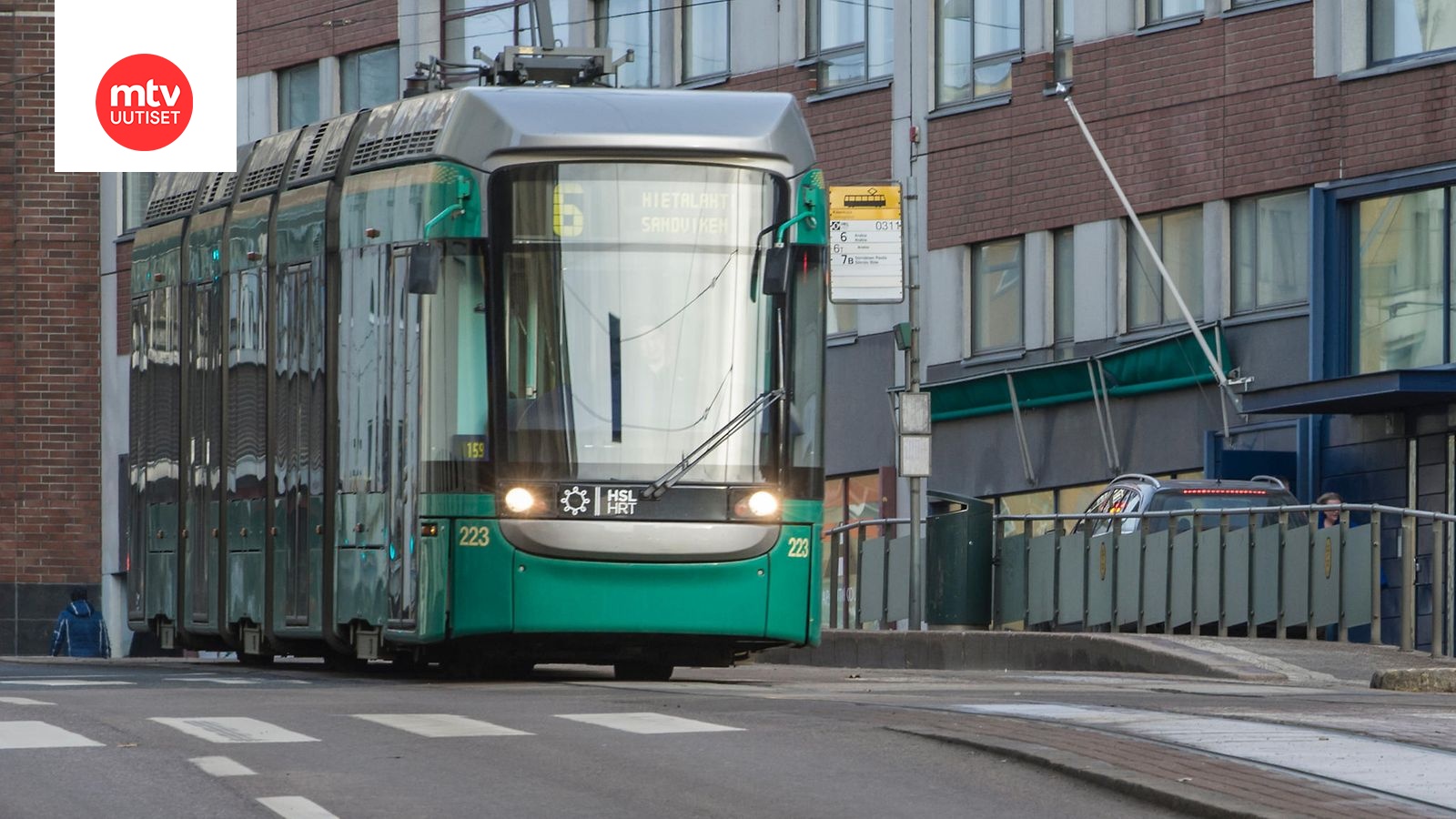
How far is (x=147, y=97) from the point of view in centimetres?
3756

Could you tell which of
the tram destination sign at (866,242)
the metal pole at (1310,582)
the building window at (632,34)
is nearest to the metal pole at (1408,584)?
the metal pole at (1310,582)

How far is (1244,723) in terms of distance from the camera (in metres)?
13.2

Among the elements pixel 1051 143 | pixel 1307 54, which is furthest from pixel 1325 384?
pixel 1051 143

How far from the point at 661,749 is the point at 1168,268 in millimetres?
21672

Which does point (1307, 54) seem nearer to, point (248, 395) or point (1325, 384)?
point (1325, 384)

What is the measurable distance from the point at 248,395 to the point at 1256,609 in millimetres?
8037

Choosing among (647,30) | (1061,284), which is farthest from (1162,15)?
(647,30)

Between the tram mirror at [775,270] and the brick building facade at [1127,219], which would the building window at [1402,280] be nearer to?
the brick building facade at [1127,219]

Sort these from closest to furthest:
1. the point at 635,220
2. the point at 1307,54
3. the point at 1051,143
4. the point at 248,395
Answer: the point at 635,220 → the point at 248,395 → the point at 1307,54 → the point at 1051,143

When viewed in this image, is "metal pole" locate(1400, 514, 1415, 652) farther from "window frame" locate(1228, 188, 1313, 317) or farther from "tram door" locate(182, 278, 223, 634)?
"tram door" locate(182, 278, 223, 634)

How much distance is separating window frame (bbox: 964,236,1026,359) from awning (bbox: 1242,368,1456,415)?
629 centimetres

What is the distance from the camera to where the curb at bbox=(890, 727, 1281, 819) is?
9.85 m

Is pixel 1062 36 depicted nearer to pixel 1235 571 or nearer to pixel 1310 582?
pixel 1235 571

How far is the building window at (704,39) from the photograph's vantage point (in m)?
39.4
